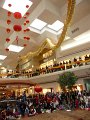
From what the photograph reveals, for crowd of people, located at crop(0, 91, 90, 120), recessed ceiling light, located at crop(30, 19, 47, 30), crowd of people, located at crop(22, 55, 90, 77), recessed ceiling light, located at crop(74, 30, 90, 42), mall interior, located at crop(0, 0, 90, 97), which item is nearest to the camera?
crowd of people, located at crop(0, 91, 90, 120)

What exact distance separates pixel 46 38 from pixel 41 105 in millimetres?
7826

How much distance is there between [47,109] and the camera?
10438mm

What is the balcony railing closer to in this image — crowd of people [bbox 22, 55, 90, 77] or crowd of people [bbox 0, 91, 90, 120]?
crowd of people [bbox 22, 55, 90, 77]

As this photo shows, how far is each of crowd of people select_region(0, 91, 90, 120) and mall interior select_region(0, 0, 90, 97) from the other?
2.64 feet

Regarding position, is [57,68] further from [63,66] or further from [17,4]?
[17,4]

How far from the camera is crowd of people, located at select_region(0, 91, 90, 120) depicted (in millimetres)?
8628

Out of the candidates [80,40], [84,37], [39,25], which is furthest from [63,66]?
[39,25]

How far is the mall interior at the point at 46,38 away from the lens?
10992mm

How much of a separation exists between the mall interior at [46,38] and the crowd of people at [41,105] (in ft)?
2.64

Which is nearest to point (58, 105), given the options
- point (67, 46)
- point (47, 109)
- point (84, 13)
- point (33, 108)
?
point (47, 109)

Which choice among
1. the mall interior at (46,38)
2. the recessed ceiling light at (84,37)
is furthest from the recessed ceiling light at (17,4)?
the recessed ceiling light at (84,37)

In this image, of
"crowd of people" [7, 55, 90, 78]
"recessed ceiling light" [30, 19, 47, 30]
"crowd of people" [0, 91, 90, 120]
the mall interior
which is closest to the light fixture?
the mall interior

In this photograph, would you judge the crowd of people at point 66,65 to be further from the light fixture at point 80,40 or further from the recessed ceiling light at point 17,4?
the recessed ceiling light at point 17,4

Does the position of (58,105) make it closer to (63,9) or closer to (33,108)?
(33,108)
